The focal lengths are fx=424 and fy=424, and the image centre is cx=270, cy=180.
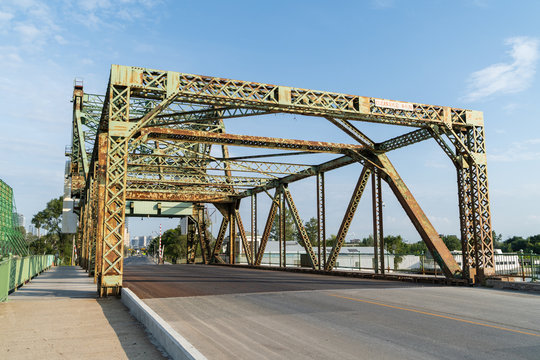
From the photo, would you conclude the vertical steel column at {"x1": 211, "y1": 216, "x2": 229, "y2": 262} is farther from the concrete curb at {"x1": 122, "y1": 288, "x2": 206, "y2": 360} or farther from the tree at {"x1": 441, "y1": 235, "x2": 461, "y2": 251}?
the tree at {"x1": 441, "y1": 235, "x2": 461, "y2": 251}

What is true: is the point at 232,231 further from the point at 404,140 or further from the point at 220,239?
the point at 404,140

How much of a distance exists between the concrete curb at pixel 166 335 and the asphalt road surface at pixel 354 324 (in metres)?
0.43

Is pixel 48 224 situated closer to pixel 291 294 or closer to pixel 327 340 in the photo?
pixel 291 294

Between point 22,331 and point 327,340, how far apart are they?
5.93 metres

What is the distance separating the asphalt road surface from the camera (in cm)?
638

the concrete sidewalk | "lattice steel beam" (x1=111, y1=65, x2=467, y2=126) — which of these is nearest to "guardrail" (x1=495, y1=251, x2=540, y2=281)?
"lattice steel beam" (x1=111, y1=65, x2=467, y2=126)

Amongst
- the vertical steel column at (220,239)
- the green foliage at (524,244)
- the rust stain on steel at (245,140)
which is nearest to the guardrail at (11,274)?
the rust stain on steel at (245,140)

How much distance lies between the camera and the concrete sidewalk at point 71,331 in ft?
22.0

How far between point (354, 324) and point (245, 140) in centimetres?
1414

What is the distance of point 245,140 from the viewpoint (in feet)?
70.2

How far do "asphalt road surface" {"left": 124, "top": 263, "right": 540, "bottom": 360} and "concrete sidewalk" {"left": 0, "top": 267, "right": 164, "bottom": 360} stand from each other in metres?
0.84

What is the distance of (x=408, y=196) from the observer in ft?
69.7

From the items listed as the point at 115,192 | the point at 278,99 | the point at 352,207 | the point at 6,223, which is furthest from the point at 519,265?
the point at 6,223

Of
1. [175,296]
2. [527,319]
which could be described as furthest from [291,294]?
[527,319]
